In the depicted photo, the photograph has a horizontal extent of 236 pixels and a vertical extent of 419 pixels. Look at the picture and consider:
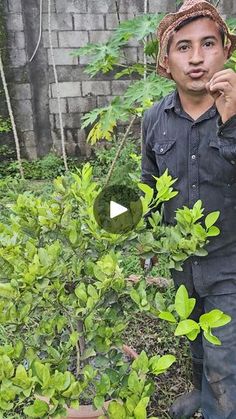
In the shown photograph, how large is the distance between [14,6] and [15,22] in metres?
0.17

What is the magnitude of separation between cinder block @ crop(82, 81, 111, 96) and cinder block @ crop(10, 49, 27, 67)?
770 mm

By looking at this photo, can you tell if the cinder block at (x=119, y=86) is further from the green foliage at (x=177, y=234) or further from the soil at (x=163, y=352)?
the green foliage at (x=177, y=234)

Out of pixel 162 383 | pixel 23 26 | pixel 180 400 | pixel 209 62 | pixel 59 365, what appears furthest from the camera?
pixel 23 26

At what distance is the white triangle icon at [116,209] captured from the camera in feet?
4.00

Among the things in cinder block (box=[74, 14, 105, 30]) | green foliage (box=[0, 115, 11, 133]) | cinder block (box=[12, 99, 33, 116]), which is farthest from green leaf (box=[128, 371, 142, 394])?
cinder block (box=[74, 14, 105, 30])

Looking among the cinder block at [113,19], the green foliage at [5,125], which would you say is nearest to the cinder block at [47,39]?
the cinder block at [113,19]

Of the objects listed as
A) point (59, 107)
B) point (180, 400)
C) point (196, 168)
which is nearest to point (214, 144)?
point (196, 168)

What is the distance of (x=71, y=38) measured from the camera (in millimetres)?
5352

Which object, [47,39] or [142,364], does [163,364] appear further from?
[47,39]

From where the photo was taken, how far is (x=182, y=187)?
162 centimetres

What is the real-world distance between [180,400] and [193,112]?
4.18 feet

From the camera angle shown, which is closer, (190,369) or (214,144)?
(214,144)

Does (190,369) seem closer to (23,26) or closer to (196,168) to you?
(196,168)

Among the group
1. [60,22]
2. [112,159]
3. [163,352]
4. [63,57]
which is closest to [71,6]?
[60,22]
